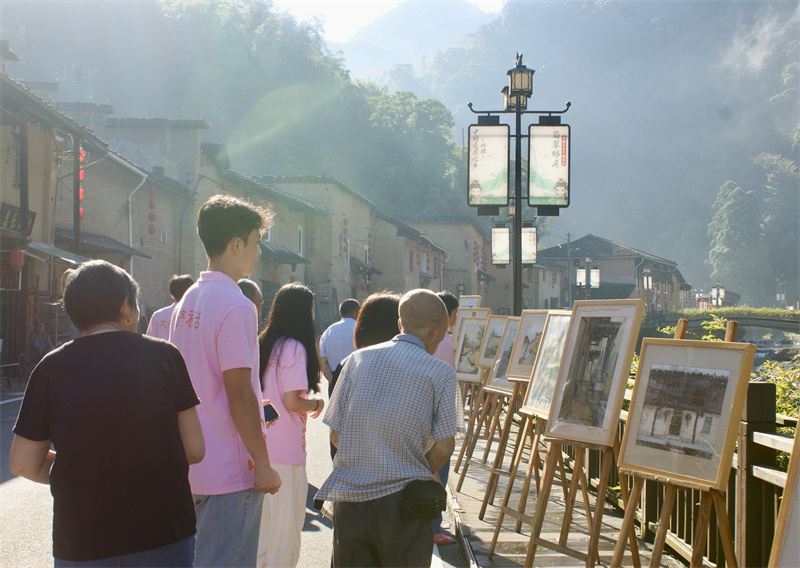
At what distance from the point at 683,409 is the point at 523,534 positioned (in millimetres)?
2655

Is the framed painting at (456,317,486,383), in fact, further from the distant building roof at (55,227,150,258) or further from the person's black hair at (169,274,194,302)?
the distant building roof at (55,227,150,258)

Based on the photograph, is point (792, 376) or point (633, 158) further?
point (633, 158)

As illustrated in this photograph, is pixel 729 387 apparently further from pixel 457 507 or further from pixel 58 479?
pixel 457 507

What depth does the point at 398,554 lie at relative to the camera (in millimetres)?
3170

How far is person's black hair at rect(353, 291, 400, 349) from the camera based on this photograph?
439cm

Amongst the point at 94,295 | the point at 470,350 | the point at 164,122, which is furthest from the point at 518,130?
the point at 164,122

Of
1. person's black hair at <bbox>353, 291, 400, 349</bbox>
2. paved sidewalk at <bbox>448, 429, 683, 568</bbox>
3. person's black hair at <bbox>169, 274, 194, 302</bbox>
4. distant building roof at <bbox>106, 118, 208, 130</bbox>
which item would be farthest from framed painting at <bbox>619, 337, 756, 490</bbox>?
distant building roof at <bbox>106, 118, 208, 130</bbox>

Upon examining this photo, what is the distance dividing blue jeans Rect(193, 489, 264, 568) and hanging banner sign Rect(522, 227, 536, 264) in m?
15.0

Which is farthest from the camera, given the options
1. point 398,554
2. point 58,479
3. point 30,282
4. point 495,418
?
point 30,282

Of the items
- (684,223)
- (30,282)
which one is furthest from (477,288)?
(684,223)

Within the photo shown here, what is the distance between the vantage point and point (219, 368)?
9.78ft

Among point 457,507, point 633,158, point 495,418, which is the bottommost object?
point 457,507

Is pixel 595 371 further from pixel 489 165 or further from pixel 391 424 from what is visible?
pixel 489 165

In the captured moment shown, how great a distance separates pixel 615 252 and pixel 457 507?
61.5m
